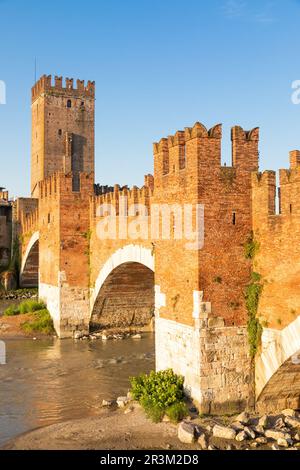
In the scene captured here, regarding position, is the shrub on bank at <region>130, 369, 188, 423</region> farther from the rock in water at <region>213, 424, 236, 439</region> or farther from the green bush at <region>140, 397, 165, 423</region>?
the rock in water at <region>213, 424, 236, 439</region>

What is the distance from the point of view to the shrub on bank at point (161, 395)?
13.0m

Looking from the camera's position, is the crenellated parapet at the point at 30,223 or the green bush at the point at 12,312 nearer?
the green bush at the point at 12,312

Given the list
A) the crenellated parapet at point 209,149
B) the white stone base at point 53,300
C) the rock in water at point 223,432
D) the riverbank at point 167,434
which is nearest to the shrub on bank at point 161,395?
the riverbank at point 167,434

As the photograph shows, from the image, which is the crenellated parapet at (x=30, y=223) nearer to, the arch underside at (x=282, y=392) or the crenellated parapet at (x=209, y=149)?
the crenellated parapet at (x=209, y=149)

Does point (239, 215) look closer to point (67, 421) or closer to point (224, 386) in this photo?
point (224, 386)

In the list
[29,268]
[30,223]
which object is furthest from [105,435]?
[29,268]

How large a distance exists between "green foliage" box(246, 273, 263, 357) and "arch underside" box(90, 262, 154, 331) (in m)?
10.9

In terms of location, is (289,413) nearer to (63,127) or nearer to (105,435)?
(105,435)

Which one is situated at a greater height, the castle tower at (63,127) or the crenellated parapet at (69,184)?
the castle tower at (63,127)

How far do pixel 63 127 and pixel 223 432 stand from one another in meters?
47.8

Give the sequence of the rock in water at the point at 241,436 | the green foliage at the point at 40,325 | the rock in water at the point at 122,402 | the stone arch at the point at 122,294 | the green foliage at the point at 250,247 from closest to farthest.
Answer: the rock in water at the point at 241,436
the green foliage at the point at 250,247
the rock in water at the point at 122,402
the stone arch at the point at 122,294
the green foliage at the point at 40,325

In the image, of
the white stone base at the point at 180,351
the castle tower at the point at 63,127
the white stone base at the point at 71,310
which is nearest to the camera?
the white stone base at the point at 180,351

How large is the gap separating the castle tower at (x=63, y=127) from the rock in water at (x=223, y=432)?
45.0 meters

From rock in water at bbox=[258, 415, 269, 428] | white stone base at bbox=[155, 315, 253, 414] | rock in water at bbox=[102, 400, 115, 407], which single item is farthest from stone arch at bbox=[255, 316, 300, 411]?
rock in water at bbox=[102, 400, 115, 407]
